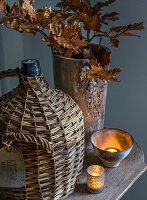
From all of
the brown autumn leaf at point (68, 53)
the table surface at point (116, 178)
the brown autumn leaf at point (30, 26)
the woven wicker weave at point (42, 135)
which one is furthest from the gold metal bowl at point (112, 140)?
the brown autumn leaf at point (30, 26)

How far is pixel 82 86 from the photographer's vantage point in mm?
802

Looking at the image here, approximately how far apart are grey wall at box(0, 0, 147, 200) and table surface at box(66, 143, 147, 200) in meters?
0.27

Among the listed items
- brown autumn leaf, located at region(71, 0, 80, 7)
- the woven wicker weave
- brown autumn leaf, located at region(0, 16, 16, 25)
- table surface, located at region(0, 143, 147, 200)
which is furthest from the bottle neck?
table surface, located at region(0, 143, 147, 200)

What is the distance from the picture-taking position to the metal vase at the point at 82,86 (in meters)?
0.78

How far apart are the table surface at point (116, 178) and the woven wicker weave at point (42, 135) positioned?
0.06m

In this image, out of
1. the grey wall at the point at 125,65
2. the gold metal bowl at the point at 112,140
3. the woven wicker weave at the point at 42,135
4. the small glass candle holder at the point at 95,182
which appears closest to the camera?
the woven wicker weave at the point at 42,135

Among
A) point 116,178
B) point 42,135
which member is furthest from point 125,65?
point 42,135

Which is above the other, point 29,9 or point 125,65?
point 29,9

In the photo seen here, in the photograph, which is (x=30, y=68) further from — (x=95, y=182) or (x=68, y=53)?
(x=95, y=182)

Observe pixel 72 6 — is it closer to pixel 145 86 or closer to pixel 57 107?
pixel 57 107

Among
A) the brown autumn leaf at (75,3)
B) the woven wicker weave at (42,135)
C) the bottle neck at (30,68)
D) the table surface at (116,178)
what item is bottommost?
the table surface at (116,178)

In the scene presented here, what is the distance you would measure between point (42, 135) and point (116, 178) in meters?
0.32

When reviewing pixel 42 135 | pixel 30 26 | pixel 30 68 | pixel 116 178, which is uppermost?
pixel 30 26

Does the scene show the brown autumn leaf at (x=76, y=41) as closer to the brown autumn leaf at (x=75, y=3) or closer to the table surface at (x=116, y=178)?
the brown autumn leaf at (x=75, y=3)
